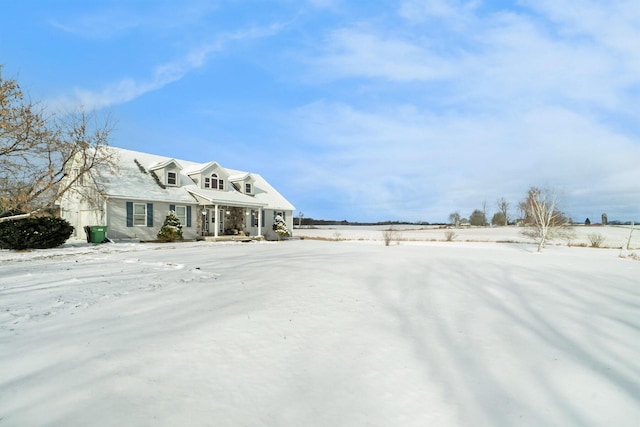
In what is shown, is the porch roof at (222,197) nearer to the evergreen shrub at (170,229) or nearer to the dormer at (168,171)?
the dormer at (168,171)

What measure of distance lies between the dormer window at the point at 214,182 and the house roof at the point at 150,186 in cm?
50

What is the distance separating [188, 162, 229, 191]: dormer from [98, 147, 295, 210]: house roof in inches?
6.8

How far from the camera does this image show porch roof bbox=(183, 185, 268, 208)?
24500mm

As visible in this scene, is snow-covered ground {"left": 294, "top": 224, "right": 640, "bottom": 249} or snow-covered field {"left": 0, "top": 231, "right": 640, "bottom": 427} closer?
snow-covered field {"left": 0, "top": 231, "right": 640, "bottom": 427}

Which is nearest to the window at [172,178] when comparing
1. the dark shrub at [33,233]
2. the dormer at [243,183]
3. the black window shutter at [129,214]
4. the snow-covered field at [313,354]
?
the black window shutter at [129,214]

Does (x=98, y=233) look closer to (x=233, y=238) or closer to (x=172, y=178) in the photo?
(x=172, y=178)

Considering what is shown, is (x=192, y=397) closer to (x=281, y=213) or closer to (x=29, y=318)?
(x=29, y=318)

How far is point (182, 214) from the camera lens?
24031mm

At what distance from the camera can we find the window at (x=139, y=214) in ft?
71.5

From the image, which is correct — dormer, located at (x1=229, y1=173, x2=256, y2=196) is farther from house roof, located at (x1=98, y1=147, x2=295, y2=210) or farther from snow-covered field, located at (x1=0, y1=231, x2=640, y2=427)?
snow-covered field, located at (x1=0, y1=231, x2=640, y2=427)

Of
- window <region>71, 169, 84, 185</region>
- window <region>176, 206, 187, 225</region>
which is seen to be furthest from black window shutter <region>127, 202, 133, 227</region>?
window <region>176, 206, 187, 225</region>

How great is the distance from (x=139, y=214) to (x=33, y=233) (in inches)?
219

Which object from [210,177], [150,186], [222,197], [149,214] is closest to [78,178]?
[149,214]

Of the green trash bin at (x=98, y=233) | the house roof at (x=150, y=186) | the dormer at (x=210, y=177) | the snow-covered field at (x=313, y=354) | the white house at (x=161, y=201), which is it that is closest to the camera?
the snow-covered field at (x=313, y=354)
